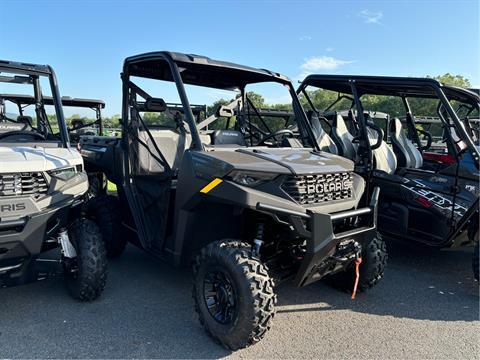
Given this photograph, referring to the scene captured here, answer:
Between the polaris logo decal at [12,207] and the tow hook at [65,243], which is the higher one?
the polaris logo decal at [12,207]

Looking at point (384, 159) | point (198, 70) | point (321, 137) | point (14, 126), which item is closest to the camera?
point (198, 70)

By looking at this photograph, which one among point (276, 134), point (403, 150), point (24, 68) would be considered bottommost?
point (403, 150)

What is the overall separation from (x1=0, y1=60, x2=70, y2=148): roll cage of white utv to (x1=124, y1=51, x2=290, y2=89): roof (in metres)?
0.84

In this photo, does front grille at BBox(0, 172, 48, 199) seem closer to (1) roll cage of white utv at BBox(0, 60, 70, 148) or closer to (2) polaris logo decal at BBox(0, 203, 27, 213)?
(2) polaris logo decal at BBox(0, 203, 27, 213)

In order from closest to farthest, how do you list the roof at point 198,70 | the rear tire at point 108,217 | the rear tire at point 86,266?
the rear tire at point 86,266 → the roof at point 198,70 → the rear tire at point 108,217

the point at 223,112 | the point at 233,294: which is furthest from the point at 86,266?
the point at 223,112

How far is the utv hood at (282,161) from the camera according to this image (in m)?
2.83

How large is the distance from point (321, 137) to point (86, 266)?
11.8 feet

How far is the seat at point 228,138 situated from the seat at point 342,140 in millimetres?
1998

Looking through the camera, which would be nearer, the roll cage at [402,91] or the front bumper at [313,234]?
the front bumper at [313,234]

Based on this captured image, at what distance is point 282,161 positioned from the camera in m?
2.99

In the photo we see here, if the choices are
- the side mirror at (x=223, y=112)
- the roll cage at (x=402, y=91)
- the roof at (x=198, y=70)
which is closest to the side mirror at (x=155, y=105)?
the roof at (x=198, y=70)

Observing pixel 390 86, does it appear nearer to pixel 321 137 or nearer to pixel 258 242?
pixel 321 137

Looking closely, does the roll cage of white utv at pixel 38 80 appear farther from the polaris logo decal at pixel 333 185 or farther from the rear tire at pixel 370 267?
the rear tire at pixel 370 267
